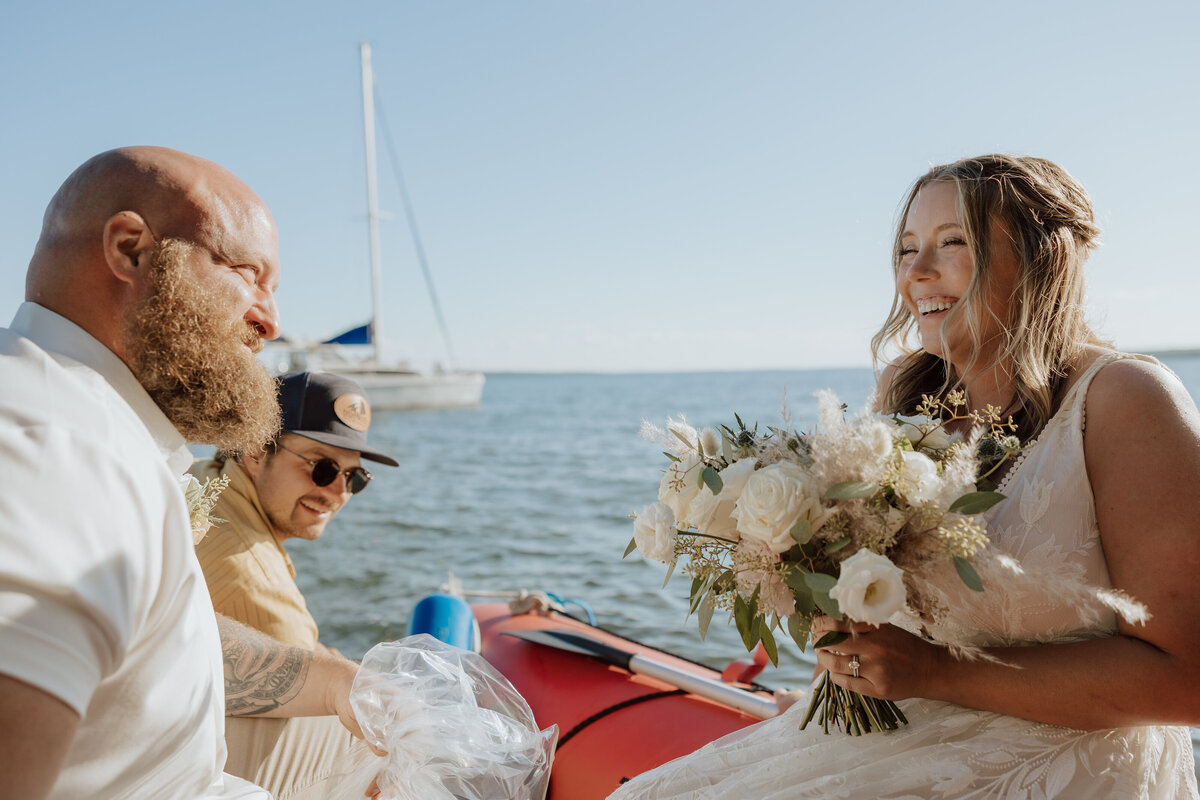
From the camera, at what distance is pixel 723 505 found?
166 cm

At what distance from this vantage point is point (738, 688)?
324 cm

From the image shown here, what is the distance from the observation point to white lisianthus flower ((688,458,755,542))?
5.38 ft

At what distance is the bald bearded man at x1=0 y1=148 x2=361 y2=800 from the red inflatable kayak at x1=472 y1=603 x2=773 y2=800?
165 centimetres

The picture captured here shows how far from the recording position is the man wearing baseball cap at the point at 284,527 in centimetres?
236

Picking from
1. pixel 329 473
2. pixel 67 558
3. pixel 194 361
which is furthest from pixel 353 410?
pixel 67 558

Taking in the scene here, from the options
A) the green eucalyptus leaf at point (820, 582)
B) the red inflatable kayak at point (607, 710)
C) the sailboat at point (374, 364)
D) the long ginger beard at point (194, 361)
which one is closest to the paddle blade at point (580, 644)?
the red inflatable kayak at point (607, 710)

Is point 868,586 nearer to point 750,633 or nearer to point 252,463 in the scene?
point 750,633

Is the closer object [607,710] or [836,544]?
[836,544]

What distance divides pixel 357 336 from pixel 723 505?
29754 mm

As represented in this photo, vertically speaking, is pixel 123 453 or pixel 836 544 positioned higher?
pixel 123 453

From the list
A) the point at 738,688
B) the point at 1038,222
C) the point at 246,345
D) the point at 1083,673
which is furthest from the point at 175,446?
the point at 738,688

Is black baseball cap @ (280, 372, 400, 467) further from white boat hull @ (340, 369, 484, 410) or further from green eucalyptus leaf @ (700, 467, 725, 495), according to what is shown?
white boat hull @ (340, 369, 484, 410)

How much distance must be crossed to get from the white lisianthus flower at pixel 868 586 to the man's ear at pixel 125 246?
1.31 metres

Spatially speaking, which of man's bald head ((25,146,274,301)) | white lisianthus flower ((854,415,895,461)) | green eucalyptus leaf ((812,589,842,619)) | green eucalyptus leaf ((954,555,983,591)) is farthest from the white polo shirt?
green eucalyptus leaf ((954,555,983,591))
